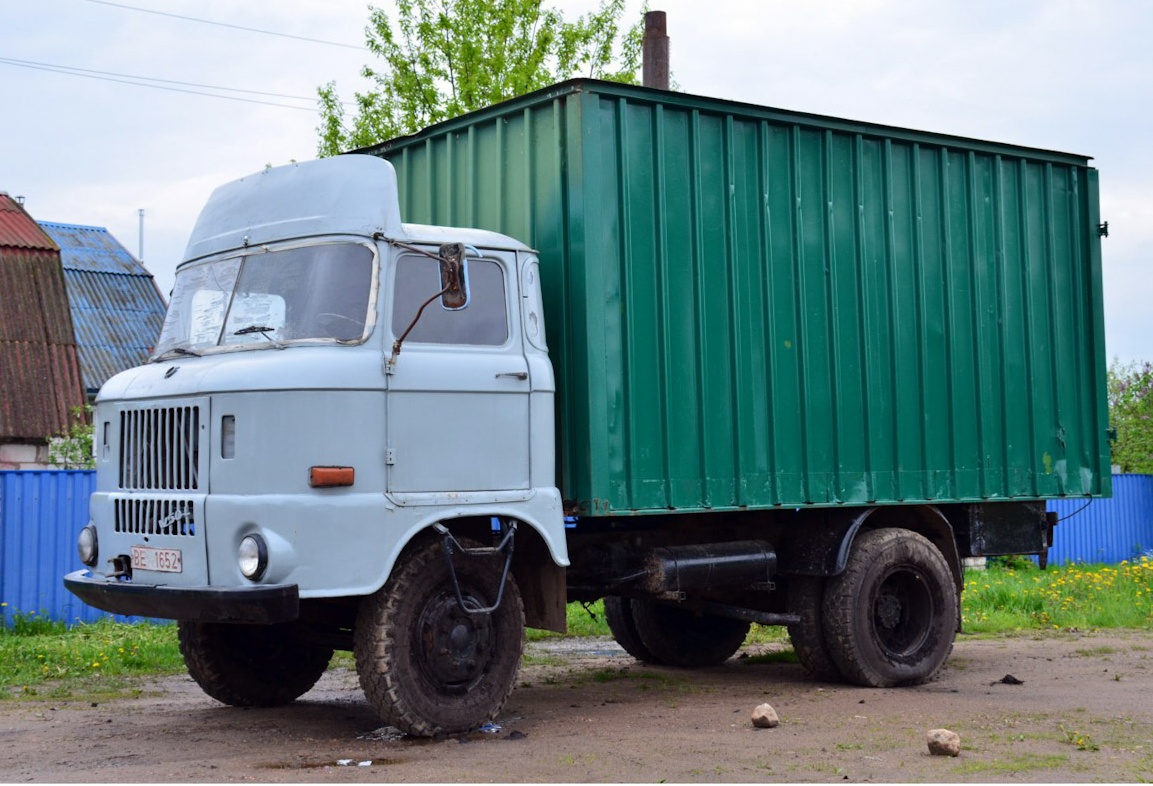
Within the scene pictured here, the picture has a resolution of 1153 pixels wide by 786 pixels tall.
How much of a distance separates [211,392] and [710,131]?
3.67 meters

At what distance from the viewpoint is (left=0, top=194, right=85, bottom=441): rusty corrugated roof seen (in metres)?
19.5

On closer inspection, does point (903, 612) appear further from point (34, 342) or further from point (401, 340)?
point (34, 342)

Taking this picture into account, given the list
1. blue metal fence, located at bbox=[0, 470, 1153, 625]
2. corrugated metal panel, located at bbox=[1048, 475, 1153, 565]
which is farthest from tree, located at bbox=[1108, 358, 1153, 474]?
blue metal fence, located at bbox=[0, 470, 1153, 625]

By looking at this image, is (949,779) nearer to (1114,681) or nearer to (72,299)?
(1114,681)

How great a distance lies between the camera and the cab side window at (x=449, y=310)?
7270mm

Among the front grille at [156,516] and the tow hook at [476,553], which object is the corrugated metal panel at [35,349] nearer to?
the front grille at [156,516]

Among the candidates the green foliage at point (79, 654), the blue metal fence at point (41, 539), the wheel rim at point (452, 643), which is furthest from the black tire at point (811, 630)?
the green foliage at point (79, 654)

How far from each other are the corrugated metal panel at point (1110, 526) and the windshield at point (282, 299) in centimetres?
1681

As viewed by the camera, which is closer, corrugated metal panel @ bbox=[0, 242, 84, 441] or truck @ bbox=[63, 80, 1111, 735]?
truck @ bbox=[63, 80, 1111, 735]

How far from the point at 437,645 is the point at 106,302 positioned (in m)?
20.1

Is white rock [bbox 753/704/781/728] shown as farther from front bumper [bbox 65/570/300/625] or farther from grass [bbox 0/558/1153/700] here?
front bumper [bbox 65/570/300/625]

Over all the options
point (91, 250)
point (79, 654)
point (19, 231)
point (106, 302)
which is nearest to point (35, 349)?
point (19, 231)

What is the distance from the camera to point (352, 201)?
733 centimetres

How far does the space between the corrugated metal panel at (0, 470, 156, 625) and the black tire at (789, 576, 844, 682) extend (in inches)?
266
